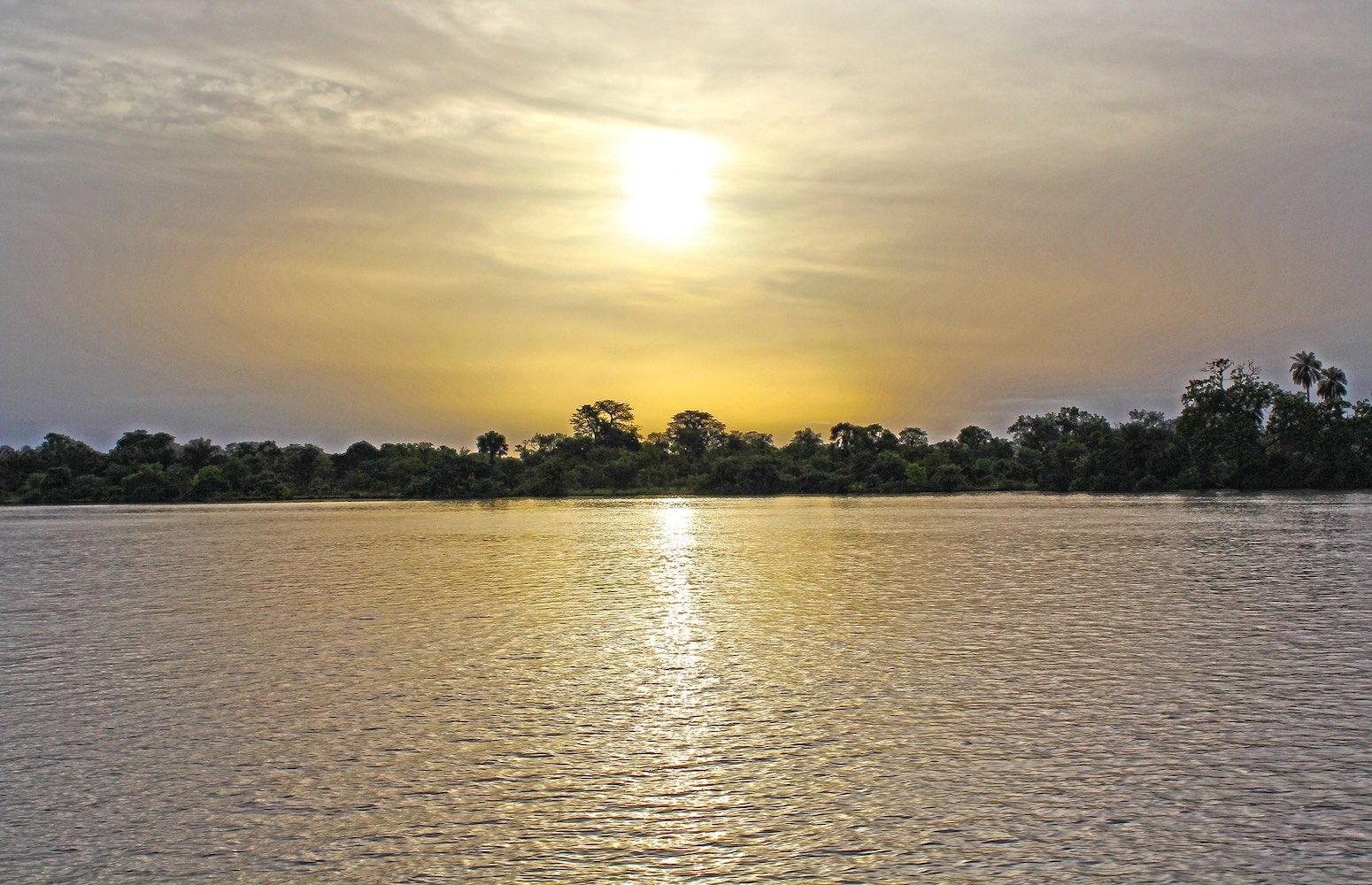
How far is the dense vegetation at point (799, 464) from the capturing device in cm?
9681

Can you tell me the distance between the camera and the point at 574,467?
500 feet

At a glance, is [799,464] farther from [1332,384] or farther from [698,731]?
[698,731]

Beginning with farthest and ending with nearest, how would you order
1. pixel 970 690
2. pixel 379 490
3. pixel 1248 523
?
1. pixel 379 490
2. pixel 1248 523
3. pixel 970 690

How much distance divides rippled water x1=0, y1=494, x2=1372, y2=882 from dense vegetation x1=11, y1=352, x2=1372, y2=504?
83.2 m

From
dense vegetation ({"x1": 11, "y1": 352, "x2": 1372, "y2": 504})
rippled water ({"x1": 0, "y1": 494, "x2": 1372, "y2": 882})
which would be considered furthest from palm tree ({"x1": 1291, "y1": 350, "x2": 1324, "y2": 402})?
rippled water ({"x1": 0, "y1": 494, "x2": 1372, "y2": 882})

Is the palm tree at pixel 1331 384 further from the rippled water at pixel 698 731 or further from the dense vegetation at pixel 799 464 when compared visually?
the rippled water at pixel 698 731

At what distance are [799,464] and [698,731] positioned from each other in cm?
13525

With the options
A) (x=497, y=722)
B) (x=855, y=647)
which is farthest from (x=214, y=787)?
(x=855, y=647)

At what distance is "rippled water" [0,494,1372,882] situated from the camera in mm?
7277

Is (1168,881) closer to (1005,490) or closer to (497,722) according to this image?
(497,722)

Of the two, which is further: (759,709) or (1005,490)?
(1005,490)

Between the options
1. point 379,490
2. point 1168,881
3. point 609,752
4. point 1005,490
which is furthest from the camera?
point 379,490

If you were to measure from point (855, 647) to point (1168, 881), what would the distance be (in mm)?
8947

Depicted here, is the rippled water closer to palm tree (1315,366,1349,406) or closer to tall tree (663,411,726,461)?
palm tree (1315,366,1349,406)
